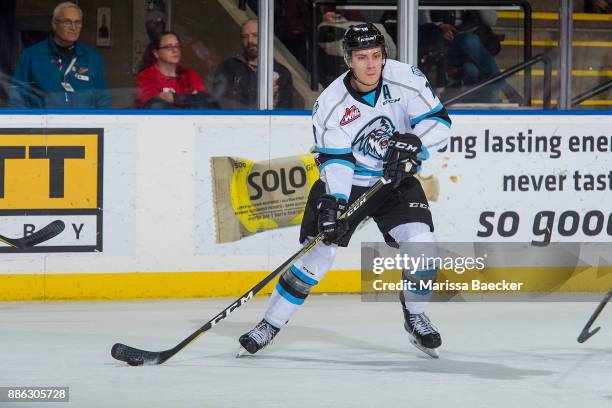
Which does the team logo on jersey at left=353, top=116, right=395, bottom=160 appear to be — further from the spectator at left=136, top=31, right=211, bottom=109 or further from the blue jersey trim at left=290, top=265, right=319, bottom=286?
the spectator at left=136, top=31, right=211, bottom=109

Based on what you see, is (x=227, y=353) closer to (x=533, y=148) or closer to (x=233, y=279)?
(x=233, y=279)

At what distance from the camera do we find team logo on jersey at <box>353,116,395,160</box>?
5023mm

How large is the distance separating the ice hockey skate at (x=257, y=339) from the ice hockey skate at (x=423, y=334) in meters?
0.53

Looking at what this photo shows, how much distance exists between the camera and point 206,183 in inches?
266

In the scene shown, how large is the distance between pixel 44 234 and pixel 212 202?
2.83ft

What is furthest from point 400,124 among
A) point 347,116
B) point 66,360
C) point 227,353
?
point 66,360

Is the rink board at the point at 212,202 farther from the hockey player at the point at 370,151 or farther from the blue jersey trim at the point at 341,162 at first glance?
the blue jersey trim at the point at 341,162

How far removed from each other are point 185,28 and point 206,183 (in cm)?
80

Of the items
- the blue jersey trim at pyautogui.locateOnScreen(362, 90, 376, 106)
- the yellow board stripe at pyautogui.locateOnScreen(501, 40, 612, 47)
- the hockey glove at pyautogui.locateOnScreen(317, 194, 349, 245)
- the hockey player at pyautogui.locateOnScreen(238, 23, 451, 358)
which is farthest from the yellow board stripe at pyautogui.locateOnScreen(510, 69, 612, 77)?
the hockey glove at pyautogui.locateOnScreen(317, 194, 349, 245)

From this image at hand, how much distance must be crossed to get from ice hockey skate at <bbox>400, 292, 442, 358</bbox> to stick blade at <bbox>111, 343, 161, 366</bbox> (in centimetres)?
98

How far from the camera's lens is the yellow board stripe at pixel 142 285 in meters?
6.58

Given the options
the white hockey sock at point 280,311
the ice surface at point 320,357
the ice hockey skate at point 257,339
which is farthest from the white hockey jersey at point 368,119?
the ice surface at point 320,357

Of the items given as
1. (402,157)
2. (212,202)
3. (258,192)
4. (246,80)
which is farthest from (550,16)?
(402,157)

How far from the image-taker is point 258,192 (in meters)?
6.81
